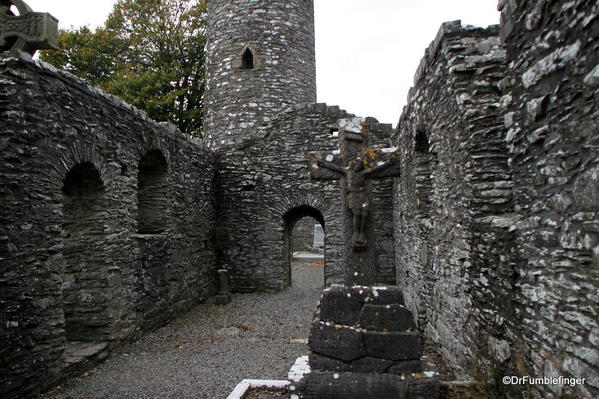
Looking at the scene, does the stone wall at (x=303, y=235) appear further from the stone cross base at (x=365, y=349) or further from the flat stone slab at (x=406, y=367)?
the flat stone slab at (x=406, y=367)

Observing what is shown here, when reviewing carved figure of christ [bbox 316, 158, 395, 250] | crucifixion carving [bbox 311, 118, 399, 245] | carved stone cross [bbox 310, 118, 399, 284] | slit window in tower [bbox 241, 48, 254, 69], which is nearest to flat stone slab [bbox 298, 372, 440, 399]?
carved stone cross [bbox 310, 118, 399, 284]

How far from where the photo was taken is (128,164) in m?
6.44

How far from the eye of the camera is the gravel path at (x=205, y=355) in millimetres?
4656

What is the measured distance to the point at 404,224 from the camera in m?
7.67

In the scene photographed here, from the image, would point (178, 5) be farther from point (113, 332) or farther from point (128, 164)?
point (113, 332)

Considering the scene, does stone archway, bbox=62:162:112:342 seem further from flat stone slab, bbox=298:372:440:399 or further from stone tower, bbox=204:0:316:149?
stone tower, bbox=204:0:316:149

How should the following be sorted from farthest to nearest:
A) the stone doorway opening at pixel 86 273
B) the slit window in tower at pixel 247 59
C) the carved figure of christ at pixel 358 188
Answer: the slit window in tower at pixel 247 59 → the stone doorway opening at pixel 86 273 → the carved figure of christ at pixel 358 188

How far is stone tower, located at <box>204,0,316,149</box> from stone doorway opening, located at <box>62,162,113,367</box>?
291 inches

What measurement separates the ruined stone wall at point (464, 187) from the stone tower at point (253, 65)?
7810mm

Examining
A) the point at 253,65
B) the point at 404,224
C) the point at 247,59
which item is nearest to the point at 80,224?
the point at 404,224

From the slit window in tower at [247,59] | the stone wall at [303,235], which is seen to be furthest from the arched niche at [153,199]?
the stone wall at [303,235]

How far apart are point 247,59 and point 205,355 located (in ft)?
33.6

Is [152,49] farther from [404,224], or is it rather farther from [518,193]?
[518,193]

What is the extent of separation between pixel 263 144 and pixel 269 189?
1.24 metres
